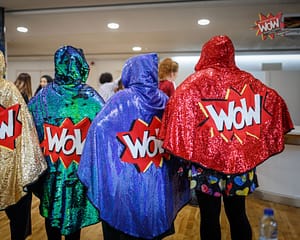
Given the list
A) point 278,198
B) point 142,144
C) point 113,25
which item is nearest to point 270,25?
point 278,198

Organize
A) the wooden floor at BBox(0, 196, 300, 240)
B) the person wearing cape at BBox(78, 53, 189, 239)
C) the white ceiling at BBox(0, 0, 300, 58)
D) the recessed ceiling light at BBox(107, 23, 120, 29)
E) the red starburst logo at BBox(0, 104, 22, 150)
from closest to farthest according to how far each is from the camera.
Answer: the person wearing cape at BBox(78, 53, 189, 239), the red starburst logo at BBox(0, 104, 22, 150), the wooden floor at BBox(0, 196, 300, 240), the white ceiling at BBox(0, 0, 300, 58), the recessed ceiling light at BBox(107, 23, 120, 29)

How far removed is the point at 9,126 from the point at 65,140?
10.8 inches

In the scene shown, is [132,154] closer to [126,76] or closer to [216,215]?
[126,76]

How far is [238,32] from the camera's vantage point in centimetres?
511

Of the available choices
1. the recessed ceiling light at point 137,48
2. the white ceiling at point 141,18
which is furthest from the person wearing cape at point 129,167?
the recessed ceiling light at point 137,48

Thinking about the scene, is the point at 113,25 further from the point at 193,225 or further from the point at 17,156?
the point at 17,156

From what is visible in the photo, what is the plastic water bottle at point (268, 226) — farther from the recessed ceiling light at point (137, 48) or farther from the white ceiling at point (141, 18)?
the recessed ceiling light at point (137, 48)

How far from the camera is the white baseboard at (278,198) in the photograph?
11.8 ft

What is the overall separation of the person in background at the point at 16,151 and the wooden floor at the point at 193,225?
3.50ft

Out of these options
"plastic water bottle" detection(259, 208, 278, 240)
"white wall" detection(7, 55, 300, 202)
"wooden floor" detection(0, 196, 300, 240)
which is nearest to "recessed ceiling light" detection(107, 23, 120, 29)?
"wooden floor" detection(0, 196, 300, 240)

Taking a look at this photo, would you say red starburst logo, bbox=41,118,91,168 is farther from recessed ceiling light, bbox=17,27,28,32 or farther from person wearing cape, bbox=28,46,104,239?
recessed ceiling light, bbox=17,27,28,32

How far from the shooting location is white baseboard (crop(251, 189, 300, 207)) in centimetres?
358

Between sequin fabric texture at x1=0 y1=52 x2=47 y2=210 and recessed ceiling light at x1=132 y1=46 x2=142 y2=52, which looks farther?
recessed ceiling light at x1=132 y1=46 x2=142 y2=52

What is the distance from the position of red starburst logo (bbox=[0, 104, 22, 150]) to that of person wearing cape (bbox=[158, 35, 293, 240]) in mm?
727
